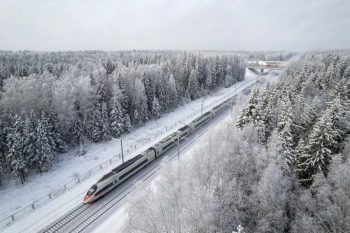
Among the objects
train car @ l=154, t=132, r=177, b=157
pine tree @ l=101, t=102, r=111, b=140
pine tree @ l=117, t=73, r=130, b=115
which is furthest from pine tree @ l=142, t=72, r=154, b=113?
train car @ l=154, t=132, r=177, b=157

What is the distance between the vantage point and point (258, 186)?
2145cm

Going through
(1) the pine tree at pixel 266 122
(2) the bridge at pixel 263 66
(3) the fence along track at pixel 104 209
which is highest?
(2) the bridge at pixel 263 66

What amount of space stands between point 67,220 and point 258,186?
22.0 m

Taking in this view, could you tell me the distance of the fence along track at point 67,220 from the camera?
2275 centimetres

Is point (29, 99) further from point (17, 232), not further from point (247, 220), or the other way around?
point (247, 220)

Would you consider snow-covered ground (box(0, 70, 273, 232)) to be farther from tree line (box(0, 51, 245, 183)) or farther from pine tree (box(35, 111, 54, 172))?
pine tree (box(35, 111, 54, 172))

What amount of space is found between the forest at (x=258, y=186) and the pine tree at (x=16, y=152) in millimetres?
21881

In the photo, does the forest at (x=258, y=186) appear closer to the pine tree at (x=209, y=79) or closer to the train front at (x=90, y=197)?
the train front at (x=90, y=197)

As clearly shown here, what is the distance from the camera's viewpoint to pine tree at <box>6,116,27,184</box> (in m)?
30.0

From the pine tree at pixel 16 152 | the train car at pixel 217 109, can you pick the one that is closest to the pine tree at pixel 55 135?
the pine tree at pixel 16 152

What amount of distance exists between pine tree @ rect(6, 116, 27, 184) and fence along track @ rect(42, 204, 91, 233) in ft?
40.0

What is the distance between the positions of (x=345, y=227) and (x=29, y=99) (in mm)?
48782

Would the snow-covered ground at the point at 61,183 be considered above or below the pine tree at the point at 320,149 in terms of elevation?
below

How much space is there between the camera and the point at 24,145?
32188mm
